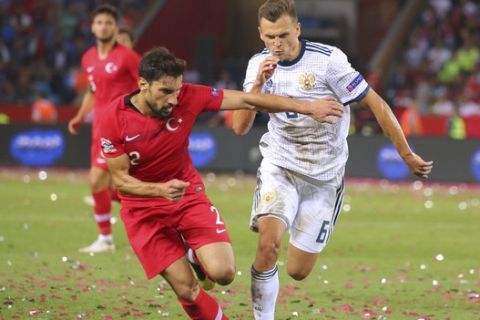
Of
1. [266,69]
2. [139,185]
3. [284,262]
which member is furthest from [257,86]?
[284,262]

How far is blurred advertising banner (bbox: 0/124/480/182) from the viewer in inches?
857

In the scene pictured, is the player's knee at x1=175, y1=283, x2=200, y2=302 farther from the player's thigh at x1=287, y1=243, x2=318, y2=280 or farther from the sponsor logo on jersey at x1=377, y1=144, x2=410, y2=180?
the sponsor logo on jersey at x1=377, y1=144, x2=410, y2=180

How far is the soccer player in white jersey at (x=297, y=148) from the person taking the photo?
8.34 metres

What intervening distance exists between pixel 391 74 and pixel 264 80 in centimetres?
2321

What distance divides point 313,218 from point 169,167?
1339mm

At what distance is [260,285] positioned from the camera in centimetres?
828

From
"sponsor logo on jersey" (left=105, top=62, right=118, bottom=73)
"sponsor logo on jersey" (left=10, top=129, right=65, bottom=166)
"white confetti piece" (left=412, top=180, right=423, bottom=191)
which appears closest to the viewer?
"sponsor logo on jersey" (left=105, top=62, right=118, bottom=73)

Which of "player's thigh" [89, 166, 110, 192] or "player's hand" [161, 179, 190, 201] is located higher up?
"player's hand" [161, 179, 190, 201]

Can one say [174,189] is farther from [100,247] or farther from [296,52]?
[100,247]

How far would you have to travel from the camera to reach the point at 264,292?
8.28m

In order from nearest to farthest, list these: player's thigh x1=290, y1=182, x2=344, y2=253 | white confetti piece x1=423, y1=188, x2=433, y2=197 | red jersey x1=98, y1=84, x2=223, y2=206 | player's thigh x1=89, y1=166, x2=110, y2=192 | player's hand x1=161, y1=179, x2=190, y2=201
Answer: player's hand x1=161, y1=179, x2=190, y2=201 < red jersey x1=98, y1=84, x2=223, y2=206 < player's thigh x1=290, y1=182, x2=344, y2=253 < player's thigh x1=89, y1=166, x2=110, y2=192 < white confetti piece x1=423, y1=188, x2=433, y2=197

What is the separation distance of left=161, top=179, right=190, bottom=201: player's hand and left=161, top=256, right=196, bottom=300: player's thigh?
0.61 meters

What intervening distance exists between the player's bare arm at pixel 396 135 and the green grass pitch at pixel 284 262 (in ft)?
4.94

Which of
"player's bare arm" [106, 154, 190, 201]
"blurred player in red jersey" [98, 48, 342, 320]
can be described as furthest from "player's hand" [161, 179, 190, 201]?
"blurred player in red jersey" [98, 48, 342, 320]
